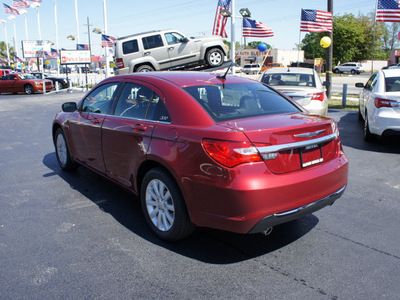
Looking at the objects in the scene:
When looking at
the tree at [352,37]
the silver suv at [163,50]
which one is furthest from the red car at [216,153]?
the tree at [352,37]

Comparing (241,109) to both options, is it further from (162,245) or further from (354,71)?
(354,71)

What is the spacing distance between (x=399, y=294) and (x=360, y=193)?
2.45m

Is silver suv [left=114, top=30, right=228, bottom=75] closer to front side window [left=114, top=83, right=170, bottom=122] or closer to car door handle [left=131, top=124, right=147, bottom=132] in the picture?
front side window [left=114, top=83, right=170, bottom=122]

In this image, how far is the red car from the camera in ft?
9.91

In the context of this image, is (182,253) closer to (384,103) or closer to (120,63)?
(384,103)

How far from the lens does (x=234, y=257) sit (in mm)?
3418

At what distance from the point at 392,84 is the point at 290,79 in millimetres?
2835

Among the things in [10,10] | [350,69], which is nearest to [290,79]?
[10,10]

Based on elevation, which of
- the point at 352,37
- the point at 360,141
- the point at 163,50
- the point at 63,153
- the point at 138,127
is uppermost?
the point at 352,37

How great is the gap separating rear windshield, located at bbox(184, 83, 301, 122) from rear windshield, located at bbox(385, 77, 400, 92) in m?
4.49

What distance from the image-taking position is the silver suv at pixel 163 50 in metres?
15.6

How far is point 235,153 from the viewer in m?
2.99

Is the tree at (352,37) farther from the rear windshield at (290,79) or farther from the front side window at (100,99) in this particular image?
the front side window at (100,99)

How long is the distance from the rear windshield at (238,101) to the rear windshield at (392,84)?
449 cm
